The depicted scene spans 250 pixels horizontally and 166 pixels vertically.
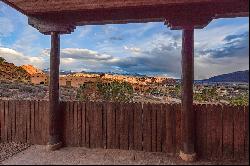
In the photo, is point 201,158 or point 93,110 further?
point 93,110

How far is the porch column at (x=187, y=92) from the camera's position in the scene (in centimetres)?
871

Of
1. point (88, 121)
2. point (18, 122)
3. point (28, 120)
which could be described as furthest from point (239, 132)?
point (18, 122)

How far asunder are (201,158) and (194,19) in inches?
161

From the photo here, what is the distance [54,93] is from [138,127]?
3089 millimetres

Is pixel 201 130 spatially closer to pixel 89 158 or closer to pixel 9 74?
pixel 89 158

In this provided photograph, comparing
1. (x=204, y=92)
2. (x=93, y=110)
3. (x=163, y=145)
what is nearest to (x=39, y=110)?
(x=93, y=110)

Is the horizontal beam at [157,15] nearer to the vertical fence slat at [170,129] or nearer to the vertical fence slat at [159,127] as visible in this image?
the vertical fence slat at [170,129]

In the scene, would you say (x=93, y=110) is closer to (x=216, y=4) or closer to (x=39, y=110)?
(x=39, y=110)

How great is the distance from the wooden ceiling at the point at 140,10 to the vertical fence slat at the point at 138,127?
9.19 ft

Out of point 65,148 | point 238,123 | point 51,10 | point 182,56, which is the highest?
point 51,10

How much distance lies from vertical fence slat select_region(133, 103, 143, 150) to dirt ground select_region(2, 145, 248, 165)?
31 centimetres

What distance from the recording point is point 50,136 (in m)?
10.1

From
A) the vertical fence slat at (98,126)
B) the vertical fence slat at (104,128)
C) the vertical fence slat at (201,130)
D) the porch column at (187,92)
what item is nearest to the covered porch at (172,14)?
the porch column at (187,92)

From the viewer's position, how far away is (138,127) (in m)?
9.68
